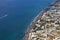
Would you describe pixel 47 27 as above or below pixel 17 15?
below

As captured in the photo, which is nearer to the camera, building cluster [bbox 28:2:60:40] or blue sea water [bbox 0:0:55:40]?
building cluster [bbox 28:2:60:40]

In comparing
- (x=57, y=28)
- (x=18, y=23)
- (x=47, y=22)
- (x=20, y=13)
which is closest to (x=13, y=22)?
(x=18, y=23)

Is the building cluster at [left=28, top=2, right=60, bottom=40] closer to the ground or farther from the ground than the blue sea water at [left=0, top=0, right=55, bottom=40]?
closer to the ground

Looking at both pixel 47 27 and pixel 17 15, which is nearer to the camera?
pixel 47 27

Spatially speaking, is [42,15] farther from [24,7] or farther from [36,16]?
[24,7]

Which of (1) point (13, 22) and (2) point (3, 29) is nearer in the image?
(2) point (3, 29)
